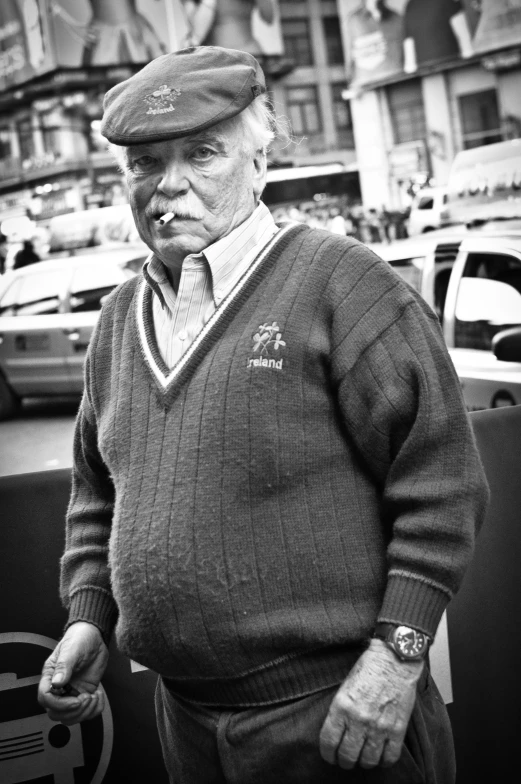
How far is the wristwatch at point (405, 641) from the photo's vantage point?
125 cm

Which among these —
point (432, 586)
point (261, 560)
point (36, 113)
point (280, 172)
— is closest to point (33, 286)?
point (36, 113)

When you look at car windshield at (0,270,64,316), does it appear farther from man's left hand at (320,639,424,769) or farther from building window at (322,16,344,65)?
man's left hand at (320,639,424,769)

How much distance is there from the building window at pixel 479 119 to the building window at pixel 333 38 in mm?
426

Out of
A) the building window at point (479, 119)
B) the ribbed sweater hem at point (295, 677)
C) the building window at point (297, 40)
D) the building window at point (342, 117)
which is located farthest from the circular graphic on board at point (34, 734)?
the building window at point (479, 119)

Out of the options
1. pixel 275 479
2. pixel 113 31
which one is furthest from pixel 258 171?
pixel 113 31

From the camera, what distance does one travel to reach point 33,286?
260cm

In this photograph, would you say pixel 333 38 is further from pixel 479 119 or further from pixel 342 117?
pixel 479 119

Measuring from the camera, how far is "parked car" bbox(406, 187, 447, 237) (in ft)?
9.16

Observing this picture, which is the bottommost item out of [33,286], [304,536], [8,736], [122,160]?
[8,736]

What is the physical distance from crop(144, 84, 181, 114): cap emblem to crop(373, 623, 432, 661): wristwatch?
34.2 inches

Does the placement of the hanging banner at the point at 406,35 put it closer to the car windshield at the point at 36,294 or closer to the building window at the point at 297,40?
the building window at the point at 297,40

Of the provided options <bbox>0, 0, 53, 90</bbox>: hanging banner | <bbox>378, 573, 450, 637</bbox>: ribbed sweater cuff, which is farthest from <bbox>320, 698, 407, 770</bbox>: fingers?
<bbox>0, 0, 53, 90</bbox>: hanging banner

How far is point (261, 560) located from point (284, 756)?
0.32 meters

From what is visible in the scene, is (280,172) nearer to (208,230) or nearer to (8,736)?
(208,230)
